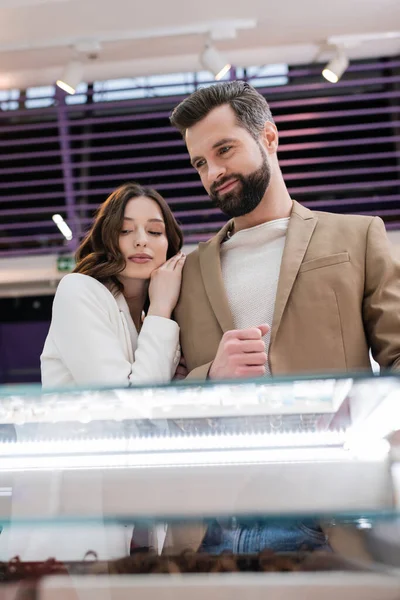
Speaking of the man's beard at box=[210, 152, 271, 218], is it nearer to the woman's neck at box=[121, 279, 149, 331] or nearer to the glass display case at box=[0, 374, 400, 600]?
the woman's neck at box=[121, 279, 149, 331]

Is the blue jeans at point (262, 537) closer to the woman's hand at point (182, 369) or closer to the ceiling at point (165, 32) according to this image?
the woman's hand at point (182, 369)

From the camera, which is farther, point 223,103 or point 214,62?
point 214,62

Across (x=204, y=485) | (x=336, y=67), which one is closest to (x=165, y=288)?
(x=204, y=485)

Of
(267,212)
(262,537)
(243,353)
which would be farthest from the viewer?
(267,212)

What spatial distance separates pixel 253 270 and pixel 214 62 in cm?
353

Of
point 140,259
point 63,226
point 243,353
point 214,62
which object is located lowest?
point 243,353

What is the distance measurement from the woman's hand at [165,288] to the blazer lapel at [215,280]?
0.27 ft

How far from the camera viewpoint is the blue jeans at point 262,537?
76 centimetres

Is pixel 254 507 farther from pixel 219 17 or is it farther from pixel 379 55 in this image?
pixel 379 55

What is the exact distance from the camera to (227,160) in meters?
1.95

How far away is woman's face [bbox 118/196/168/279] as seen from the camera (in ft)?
6.54

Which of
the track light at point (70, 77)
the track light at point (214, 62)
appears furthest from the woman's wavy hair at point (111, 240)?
the track light at point (70, 77)

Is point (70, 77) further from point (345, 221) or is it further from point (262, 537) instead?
point (262, 537)

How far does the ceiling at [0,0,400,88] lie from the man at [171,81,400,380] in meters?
2.78
